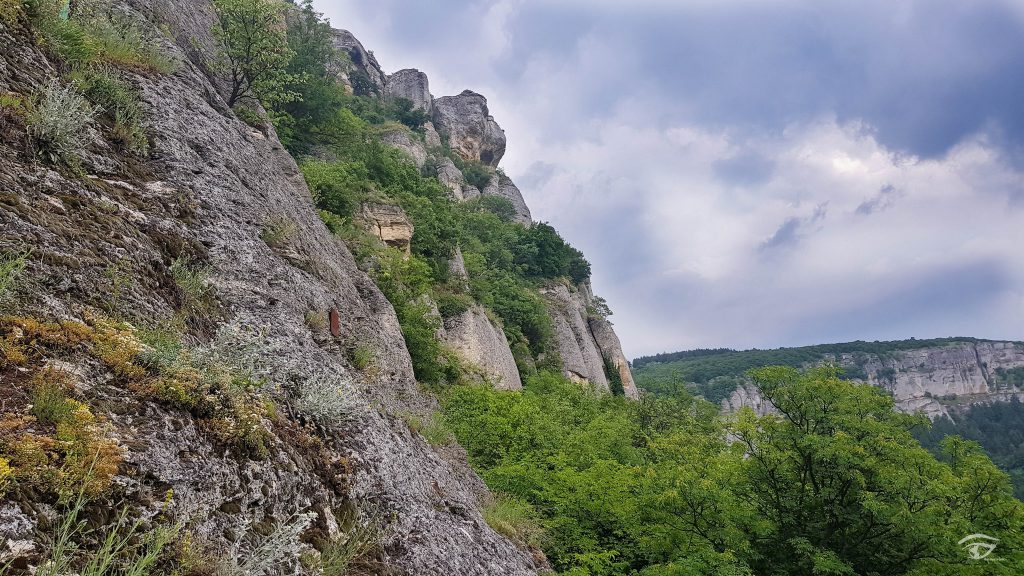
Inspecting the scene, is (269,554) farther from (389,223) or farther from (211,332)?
(389,223)

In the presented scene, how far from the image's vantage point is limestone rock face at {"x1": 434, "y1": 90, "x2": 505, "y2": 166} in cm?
7448

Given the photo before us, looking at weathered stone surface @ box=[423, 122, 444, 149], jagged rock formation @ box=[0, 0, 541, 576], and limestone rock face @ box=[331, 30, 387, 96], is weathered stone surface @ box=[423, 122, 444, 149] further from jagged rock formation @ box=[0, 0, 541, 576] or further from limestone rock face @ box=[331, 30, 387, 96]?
jagged rock formation @ box=[0, 0, 541, 576]

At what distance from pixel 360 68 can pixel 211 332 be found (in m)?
71.9

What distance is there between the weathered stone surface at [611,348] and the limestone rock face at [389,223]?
91.9ft

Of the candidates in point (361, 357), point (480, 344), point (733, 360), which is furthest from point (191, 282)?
point (733, 360)

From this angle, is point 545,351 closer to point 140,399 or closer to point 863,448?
point 863,448

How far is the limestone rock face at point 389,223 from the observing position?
23.3 m

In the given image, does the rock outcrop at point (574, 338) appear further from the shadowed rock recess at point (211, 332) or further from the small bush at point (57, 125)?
Result: the small bush at point (57, 125)

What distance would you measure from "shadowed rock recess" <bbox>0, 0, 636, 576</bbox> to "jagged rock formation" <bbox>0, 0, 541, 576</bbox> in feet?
0.06

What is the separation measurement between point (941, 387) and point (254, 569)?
233 m

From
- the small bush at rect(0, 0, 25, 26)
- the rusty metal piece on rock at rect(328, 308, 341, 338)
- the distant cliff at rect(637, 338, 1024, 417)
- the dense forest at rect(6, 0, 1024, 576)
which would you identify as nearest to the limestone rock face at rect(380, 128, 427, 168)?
the dense forest at rect(6, 0, 1024, 576)

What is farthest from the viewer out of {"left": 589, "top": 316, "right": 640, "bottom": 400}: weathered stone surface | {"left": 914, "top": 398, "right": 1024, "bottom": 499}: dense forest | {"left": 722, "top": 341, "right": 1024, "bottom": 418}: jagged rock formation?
{"left": 722, "top": 341, "right": 1024, "bottom": 418}: jagged rock formation

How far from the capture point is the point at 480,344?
25.7 meters

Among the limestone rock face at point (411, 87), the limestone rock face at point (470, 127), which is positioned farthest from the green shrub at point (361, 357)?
the limestone rock face at point (411, 87)
